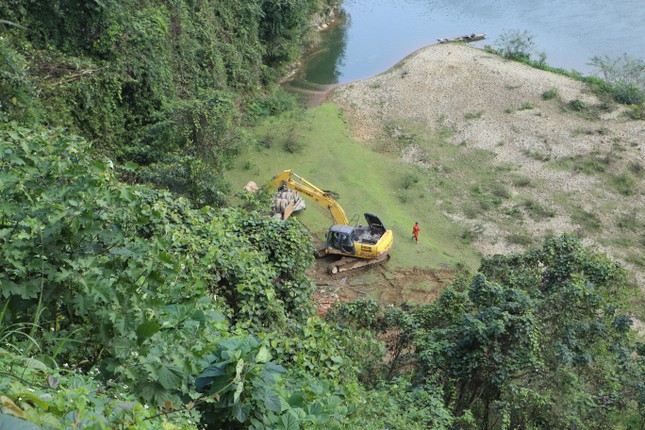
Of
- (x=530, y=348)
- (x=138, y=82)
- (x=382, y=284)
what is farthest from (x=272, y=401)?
(x=138, y=82)

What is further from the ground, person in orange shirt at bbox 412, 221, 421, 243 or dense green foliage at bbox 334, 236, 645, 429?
dense green foliage at bbox 334, 236, 645, 429

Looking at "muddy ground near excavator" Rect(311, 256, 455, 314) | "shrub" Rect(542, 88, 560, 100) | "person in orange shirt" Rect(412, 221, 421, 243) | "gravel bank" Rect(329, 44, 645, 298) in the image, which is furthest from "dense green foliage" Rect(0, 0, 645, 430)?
"shrub" Rect(542, 88, 560, 100)

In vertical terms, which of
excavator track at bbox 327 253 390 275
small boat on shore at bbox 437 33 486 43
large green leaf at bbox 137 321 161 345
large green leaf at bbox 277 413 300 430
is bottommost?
excavator track at bbox 327 253 390 275

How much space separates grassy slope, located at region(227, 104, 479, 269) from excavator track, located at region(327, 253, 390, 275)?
2.10 feet

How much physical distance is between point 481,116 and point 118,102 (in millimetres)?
14177

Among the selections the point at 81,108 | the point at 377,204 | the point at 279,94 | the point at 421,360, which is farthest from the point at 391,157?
the point at 421,360

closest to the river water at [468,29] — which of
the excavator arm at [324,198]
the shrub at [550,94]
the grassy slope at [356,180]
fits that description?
the shrub at [550,94]

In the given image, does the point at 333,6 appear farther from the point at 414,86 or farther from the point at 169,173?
the point at 169,173

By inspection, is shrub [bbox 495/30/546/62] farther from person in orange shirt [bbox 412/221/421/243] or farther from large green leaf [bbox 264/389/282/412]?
large green leaf [bbox 264/389/282/412]

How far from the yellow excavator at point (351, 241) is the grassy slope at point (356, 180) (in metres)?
0.80

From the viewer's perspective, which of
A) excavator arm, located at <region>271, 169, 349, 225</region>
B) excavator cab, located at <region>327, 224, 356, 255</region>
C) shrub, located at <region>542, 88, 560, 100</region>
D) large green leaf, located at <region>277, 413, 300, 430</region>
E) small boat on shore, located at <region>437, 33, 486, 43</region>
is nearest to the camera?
large green leaf, located at <region>277, 413, 300, 430</region>

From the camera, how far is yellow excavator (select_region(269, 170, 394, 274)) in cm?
1540

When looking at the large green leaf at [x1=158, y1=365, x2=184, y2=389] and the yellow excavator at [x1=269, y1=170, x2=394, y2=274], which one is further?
the yellow excavator at [x1=269, y1=170, x2=394, y2=274]

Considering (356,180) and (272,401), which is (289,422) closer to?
(272,401)
